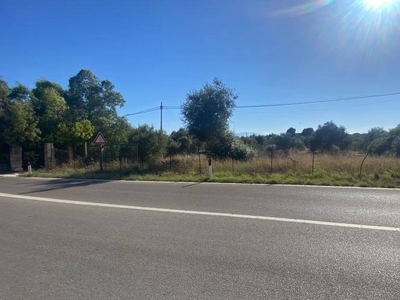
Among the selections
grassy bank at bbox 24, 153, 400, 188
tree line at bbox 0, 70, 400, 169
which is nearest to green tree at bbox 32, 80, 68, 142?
tree line at bbox 0, 70, 400, 169

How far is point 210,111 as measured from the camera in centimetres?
1914

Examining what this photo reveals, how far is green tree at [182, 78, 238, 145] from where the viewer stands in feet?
62.8

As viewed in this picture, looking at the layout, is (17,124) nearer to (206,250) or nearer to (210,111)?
(210,111)

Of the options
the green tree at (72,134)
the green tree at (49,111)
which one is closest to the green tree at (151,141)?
the green tree at (72,134)

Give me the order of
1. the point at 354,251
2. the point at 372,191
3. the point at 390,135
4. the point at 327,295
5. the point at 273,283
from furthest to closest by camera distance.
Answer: the point at 390,135
the point at 372,191
the point at 354,251
the point at 273,283
the point at 327,295

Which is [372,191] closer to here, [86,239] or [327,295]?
[327,295]

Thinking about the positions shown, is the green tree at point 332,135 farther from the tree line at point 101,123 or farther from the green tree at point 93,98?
the green tree at point 93,98

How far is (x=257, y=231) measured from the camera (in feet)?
16.0

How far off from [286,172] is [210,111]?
8276mm

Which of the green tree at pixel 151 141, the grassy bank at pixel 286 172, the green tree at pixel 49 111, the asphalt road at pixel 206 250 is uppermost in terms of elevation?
the green tree at pixel 49 111

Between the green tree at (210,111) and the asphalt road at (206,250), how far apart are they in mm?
12265

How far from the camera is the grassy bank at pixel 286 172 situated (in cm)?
1025

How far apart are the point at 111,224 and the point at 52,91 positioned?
84.9 feet

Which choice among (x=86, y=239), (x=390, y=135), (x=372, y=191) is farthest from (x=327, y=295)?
(x=390, y=135)
